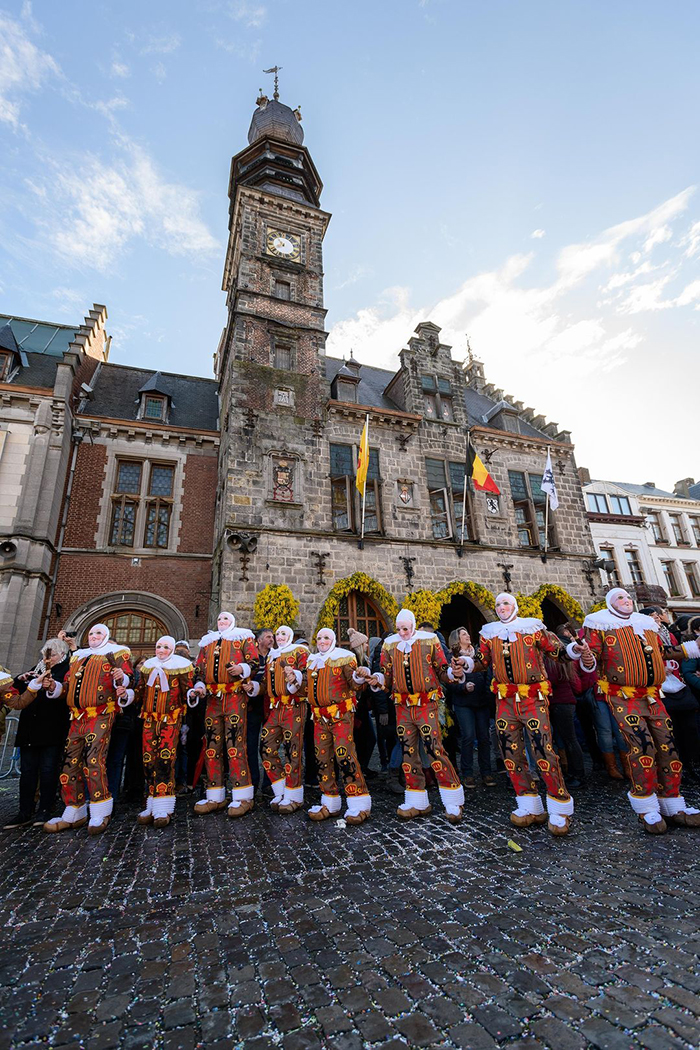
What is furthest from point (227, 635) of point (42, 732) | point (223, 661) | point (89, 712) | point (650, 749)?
point (650, 749)

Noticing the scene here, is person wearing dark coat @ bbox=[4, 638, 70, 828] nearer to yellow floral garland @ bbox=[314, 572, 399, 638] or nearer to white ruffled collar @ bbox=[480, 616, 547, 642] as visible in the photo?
white ruffled collar @ bbox=[480, 616, 547, 642]

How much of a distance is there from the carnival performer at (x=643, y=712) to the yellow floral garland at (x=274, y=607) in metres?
8.64

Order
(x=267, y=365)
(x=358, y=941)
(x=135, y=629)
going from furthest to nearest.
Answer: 1. (x=267, y=365)
2. (x=135, y=629)
3. (x=358, y=941)

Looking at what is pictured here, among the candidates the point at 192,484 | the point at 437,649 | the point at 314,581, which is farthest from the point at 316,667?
the point at 192,484

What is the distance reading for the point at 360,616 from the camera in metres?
14.2

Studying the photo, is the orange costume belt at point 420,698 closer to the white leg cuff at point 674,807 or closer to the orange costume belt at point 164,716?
the white leg cuff at point 674,807

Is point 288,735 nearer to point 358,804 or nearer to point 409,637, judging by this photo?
point 358,804

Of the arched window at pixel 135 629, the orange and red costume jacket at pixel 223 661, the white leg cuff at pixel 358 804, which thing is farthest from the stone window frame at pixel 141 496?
the white leg cuff at pixel 358 804

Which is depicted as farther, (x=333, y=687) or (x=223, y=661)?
(x=223, y=661)

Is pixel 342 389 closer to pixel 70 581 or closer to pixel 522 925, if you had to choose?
pixel 70 581

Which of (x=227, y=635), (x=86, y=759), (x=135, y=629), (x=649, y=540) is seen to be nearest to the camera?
(x=86, y=759)

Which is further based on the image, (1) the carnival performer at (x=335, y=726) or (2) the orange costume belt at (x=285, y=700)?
(2) the orange costume belt at (x=285, y=700)

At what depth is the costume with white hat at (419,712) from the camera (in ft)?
16.1

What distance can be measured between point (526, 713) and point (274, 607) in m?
8.47
